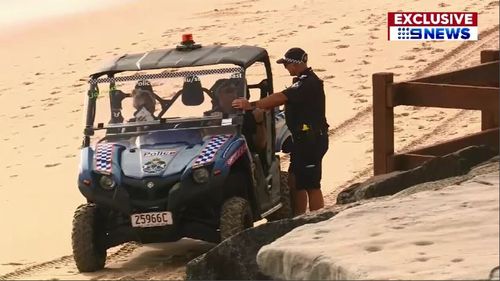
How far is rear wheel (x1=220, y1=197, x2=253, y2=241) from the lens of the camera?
8.84 m

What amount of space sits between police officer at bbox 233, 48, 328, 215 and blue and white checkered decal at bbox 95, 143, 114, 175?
115cm

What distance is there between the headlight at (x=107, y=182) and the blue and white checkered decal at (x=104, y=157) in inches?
1.7

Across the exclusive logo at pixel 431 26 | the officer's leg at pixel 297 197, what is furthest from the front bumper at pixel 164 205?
the exclusive logo at pixel 431 26

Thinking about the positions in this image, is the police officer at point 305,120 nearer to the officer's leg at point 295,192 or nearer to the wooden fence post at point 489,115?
the officer's leg at point 295,192

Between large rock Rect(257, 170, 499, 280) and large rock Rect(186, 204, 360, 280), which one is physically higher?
large rock Rect(257, 170, 499, 280)

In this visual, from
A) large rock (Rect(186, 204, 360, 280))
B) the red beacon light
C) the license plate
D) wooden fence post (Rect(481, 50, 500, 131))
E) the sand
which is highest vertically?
the red beacon light

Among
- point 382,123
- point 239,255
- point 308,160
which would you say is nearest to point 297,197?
point 308,160

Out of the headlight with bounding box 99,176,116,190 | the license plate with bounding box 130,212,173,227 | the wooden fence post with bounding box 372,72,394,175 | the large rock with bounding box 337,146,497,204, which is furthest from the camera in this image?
the wooden fence post with bounding box 372,72,394,175

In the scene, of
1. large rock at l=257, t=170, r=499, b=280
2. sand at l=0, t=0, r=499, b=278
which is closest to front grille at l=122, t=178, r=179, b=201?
sand at l=0, t=0, r=499, b=278

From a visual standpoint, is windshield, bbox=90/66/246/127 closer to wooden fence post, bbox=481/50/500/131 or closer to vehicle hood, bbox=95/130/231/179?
vehicle hood, bbox=95/130/231/179

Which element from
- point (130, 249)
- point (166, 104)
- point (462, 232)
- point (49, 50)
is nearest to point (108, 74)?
point (166, 104)

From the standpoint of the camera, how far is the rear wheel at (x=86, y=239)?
9078 mm

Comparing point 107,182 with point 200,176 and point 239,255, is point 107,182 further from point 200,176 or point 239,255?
point 239,255

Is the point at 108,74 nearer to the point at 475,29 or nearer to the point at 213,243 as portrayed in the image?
the point at 213,243
